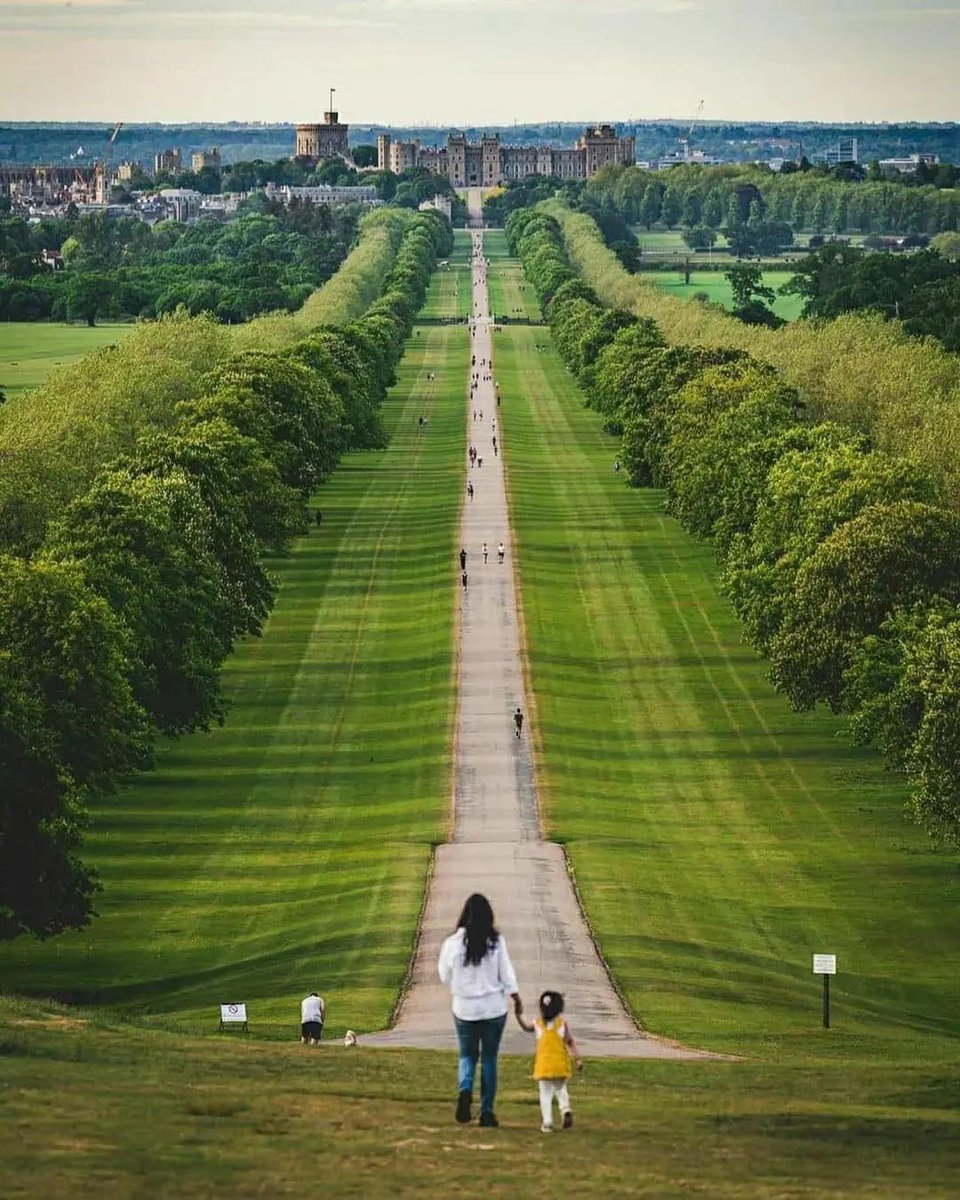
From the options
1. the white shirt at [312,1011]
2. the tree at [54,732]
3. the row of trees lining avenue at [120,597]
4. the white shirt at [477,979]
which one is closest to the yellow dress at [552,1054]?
the white shirt at [477,979]

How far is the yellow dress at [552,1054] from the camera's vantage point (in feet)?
87.2

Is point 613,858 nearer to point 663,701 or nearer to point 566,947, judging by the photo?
point 566,947

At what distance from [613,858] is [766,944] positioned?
8052mm

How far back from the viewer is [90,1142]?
84.5 ft

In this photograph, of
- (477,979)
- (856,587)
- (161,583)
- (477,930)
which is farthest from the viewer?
(161,583)

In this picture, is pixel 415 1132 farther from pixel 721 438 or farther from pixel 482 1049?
pixel 721 438

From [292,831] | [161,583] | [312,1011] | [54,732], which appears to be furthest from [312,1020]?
[161,583]

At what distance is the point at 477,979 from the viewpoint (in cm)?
2630

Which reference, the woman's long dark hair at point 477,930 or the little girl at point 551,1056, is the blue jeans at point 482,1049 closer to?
the little girl at point 551,1056

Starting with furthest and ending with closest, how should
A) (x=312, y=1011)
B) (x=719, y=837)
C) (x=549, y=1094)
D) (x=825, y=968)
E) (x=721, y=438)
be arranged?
(x=721, y=438) < (x=719, y=837) < (x=825, y=968) < (x=312, y=1011) < (x=549, y=1094)

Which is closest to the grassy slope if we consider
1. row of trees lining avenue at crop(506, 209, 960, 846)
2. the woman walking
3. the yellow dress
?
row of trees lining avenue at crop(506, 209, 960, 846)

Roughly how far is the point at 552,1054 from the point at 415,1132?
5.36 feet

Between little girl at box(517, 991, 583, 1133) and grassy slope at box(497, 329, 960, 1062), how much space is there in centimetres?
1470

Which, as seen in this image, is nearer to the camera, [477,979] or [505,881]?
[477,979]
